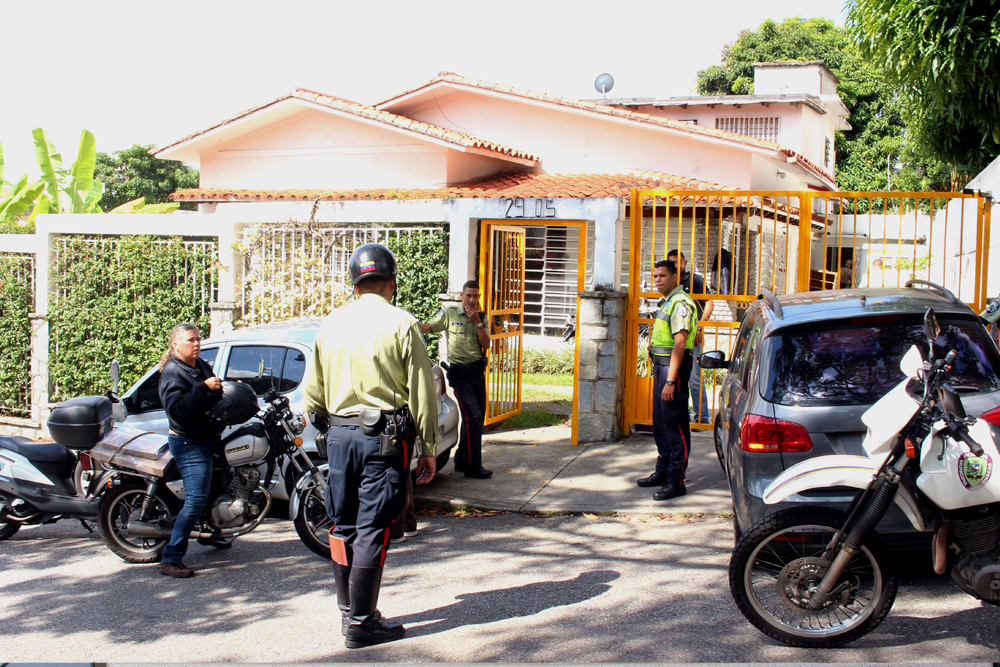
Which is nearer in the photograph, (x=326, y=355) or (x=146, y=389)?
(x=326, y=355)

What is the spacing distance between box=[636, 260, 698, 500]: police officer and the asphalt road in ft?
2.14

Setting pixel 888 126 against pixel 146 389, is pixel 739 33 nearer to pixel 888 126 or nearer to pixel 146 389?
pixel 888 126

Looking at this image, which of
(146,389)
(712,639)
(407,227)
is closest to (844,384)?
(712,639)

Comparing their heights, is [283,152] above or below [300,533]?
above

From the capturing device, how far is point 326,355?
4500 millimetres

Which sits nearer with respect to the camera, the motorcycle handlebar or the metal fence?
the motorcycle handlebar

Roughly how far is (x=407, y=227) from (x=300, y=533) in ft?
16.6

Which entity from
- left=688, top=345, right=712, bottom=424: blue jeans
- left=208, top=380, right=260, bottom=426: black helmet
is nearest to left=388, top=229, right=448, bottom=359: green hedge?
left=688, top=345, right=712, bottom=424: blue jeans

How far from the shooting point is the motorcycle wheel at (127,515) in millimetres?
5934

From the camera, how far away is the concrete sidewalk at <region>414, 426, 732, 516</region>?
7.12 meters

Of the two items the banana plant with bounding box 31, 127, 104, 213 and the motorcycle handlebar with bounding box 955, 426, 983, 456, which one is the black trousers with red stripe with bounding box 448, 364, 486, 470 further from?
the banana plant with bounding box 31, 127, 104, 213

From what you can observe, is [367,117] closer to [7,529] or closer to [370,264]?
[7,529]

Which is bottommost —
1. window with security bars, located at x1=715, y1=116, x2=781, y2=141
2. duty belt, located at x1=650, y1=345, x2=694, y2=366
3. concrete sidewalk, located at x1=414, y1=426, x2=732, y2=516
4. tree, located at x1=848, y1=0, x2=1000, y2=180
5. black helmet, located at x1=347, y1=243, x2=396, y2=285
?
concrete sidewalk, located at x1=414, y1=426, x2=732, y2=516

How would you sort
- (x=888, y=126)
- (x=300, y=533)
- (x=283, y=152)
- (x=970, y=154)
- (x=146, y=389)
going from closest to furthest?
(x=300, y=533)
(x=146, y=389)
(x=970, y=154)
(x=283, y=152)
(x=888, y=126)
